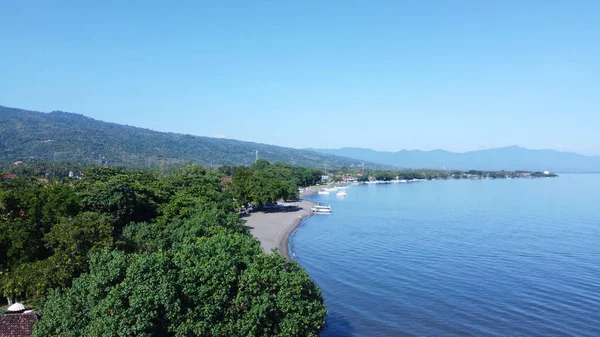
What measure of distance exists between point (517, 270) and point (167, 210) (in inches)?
956

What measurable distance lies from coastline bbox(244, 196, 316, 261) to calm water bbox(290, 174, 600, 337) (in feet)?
4.42

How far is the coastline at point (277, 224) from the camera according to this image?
35812 mm

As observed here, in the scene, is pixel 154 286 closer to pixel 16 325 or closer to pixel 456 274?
pixel 16 325

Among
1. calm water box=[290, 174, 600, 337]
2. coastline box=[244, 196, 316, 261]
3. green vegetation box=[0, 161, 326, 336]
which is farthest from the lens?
coastline box=[244, 196, 316, 261]

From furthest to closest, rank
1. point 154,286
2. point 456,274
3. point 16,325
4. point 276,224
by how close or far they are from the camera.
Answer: point 276,224 < point 456,274 < point 16,325 < point 154,286

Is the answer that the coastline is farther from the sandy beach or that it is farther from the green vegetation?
the green vegetation

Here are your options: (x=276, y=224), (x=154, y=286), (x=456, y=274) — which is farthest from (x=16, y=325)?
(x=276, y=224)

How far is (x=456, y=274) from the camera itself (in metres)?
27.4

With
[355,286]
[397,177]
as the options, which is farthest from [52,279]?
[397,177]

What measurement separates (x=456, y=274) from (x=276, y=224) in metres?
23.1

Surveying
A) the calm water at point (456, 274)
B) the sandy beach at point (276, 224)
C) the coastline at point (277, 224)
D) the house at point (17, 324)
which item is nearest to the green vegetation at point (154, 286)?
the house at point (17, 324)

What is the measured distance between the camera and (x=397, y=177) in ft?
522

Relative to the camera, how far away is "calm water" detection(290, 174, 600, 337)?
19406 mm

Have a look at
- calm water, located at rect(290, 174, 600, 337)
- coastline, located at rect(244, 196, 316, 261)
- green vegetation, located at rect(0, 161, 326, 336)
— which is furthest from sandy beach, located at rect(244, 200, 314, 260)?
green vegetation, located at rect(0, 161, 326, 336)
